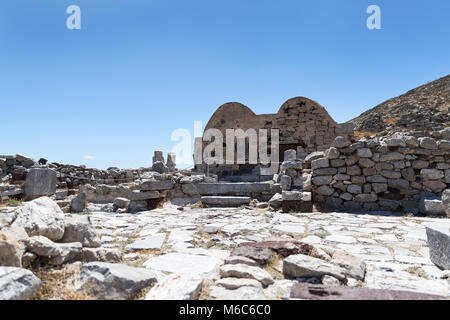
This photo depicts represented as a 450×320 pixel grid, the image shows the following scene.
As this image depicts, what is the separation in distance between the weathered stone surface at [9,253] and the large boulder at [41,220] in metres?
0.51

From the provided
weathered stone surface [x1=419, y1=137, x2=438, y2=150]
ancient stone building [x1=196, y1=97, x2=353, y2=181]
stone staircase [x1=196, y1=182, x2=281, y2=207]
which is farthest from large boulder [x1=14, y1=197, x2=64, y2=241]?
ancient stone building [x1=196, y1=97, x2=353, y2=181]

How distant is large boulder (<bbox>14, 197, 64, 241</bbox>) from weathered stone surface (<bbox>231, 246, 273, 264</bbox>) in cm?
171

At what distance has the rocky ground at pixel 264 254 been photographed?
1955 mm

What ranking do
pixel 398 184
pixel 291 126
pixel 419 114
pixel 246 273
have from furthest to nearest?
pixel 419 114 < pixel 291 126 < pixel 398 184 < pixel 246 273

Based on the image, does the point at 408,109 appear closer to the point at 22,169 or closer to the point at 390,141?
the point at 390,141

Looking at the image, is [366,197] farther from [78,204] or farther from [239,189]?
[78,204]

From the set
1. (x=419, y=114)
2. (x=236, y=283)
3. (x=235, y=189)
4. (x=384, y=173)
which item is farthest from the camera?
(x=419, y=114)

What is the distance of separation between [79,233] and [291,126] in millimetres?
13044

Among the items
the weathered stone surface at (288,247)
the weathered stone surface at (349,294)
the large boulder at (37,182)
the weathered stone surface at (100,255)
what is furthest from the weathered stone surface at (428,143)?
the large boulder at (37,182)

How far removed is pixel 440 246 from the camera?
99.2 inches

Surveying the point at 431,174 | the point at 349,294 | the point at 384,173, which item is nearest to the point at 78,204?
the point at 349,294

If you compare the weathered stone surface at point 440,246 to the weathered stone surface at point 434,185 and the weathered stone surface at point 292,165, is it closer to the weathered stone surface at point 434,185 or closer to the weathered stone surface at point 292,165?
the weathered stone surface at point 434,185

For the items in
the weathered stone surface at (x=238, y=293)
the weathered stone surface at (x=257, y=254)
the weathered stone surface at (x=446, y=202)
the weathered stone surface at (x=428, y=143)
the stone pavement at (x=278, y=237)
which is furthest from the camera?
the weathered stone surface at (x=428, y=143)

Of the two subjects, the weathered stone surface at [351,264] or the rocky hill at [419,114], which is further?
the rocky hill at [419,114]
